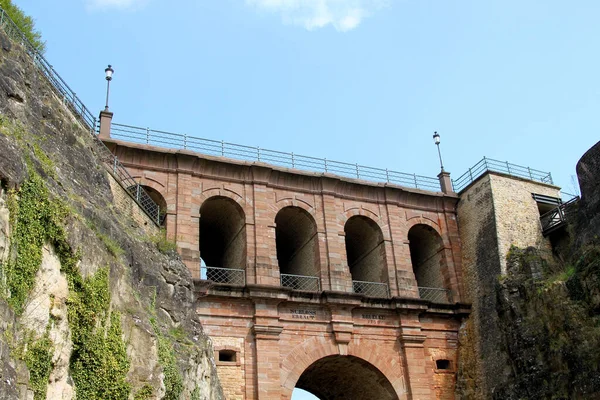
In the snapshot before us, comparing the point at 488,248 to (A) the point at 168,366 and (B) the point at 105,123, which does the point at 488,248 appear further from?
(B) the point at 105,123

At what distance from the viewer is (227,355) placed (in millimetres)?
21219

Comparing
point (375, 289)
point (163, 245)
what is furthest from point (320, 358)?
point (163, 245)

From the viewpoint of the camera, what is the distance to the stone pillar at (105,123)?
74.3 feet

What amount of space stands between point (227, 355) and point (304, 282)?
178 inches

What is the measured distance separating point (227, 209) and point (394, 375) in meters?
8.21

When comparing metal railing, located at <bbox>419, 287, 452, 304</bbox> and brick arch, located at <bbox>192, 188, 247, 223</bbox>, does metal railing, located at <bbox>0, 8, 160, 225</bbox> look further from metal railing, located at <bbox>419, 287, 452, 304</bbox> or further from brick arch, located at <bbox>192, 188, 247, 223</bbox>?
metal railing, located at <bbox>419, 287, 452, 304</bbox>

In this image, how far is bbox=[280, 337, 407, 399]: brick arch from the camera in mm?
21438

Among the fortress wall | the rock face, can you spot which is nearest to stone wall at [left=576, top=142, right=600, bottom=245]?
the fortress wall

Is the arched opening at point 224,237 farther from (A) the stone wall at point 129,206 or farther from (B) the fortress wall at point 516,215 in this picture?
(B) the fortress wall at point 516,215

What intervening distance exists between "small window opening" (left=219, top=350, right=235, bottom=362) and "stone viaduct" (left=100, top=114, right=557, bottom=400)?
0.04 metres

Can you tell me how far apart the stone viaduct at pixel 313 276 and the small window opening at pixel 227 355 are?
44 millimetres

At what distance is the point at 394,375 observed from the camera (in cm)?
2286

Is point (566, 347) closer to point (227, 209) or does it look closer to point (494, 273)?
point (494, 273)

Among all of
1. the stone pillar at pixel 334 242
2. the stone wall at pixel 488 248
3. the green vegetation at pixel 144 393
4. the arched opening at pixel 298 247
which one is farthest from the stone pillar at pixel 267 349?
the green vegetation at pixel 144 393
